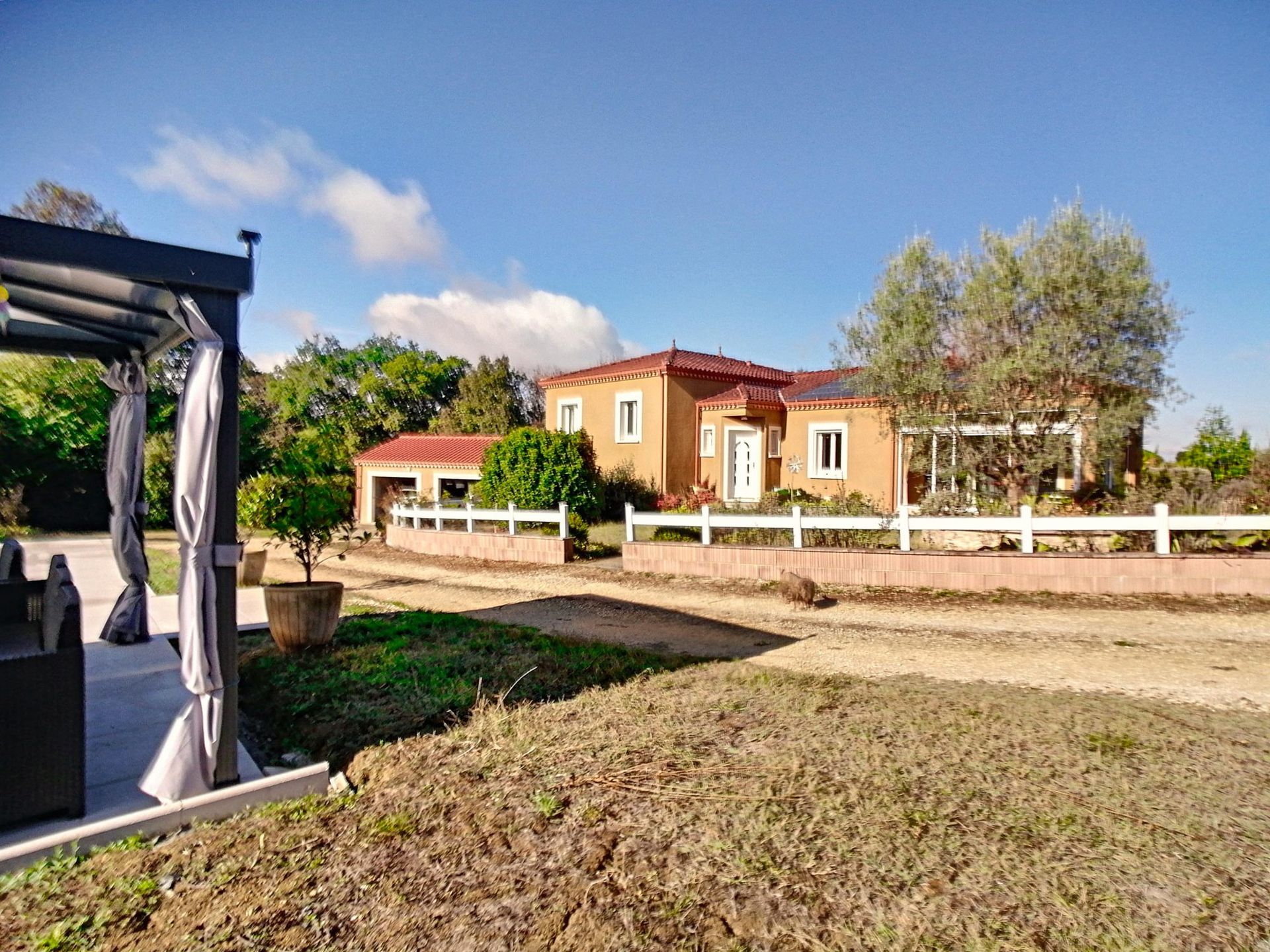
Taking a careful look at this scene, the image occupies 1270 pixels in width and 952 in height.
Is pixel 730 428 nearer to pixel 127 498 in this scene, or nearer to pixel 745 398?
pixel 745 398

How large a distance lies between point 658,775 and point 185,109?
11446 millimetres

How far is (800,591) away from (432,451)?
1688 centimetres

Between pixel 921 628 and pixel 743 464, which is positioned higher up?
pixel 743 464

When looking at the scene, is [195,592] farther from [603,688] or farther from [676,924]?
[603,688]

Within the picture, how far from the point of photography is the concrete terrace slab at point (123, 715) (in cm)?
324

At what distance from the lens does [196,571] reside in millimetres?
3418

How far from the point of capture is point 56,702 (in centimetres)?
312

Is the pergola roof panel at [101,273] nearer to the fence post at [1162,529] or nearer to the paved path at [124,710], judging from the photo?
the paved path at [124,710]

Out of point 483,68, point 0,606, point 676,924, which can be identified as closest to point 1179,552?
point 676,924

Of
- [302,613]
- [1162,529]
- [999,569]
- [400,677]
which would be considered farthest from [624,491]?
[400,677]

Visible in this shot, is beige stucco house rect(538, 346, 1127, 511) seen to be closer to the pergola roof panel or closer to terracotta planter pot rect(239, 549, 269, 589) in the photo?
terracotta planter pot rect(239, 549, 269, 589)

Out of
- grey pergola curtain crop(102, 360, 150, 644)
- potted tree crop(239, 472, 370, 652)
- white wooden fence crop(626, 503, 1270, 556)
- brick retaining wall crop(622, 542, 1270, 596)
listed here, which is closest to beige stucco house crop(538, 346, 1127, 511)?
white wooden fence crop(626, 503, 1270, 556)

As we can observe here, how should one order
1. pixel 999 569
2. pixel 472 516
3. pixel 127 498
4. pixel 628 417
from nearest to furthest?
pixel 127 498
pixel 999 569
pixel 472 516
pixel 628 417

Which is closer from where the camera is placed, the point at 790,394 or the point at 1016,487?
the point at 1016,487
